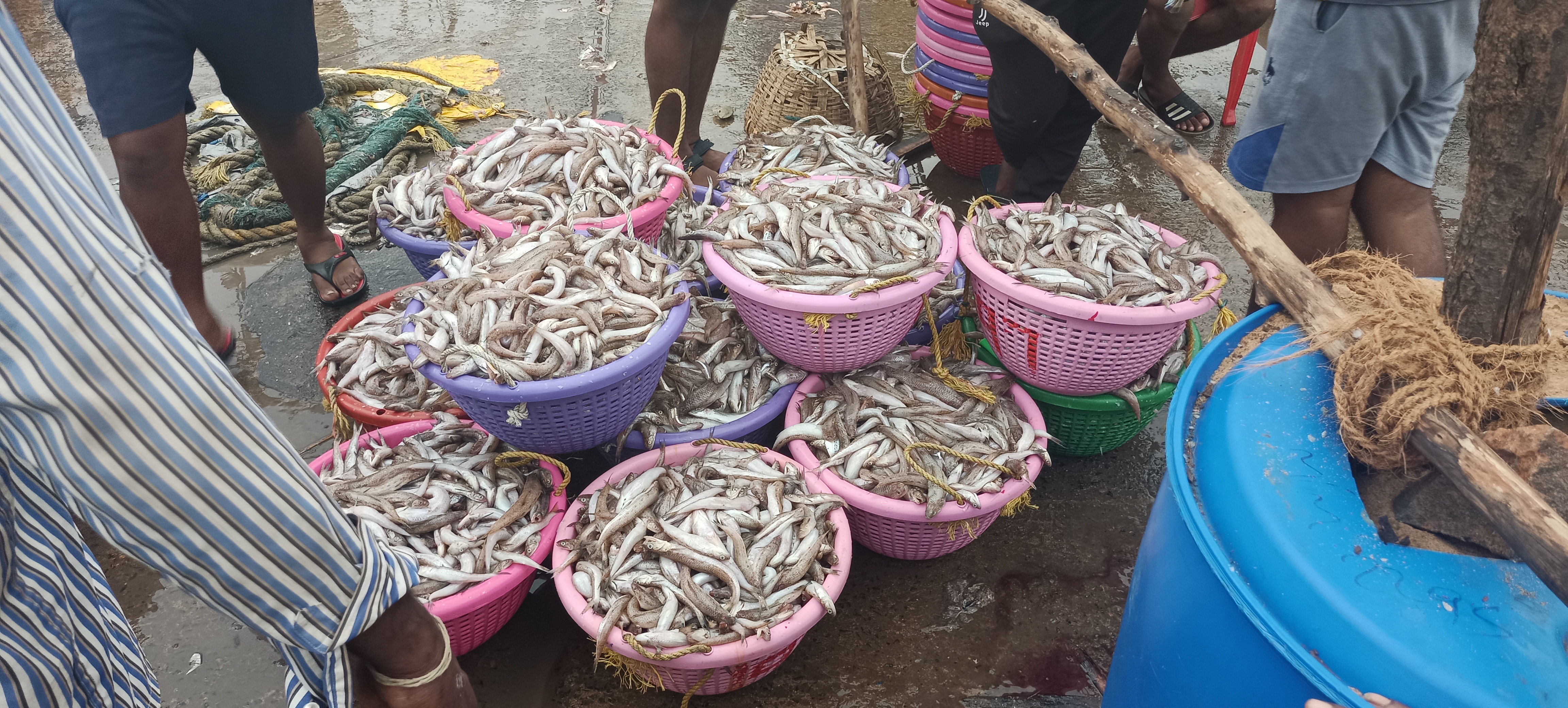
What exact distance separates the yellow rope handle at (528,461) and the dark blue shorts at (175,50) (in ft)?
6.23

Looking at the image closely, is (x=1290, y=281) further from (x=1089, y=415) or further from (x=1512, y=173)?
(x=1089, y=415)

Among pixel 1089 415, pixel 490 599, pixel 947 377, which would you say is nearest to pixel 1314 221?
pixel 1089 415

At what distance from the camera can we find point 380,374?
3.35 metres

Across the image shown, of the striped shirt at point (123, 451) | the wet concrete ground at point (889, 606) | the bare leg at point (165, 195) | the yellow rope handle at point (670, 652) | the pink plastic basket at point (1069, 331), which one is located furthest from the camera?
the bare leg at point (165, 195)

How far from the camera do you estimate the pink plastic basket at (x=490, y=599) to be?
244cm

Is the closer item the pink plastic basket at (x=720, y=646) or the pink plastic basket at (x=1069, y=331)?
the pink plastic basket at (x=720, y=646)

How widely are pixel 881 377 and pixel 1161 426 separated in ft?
4.62

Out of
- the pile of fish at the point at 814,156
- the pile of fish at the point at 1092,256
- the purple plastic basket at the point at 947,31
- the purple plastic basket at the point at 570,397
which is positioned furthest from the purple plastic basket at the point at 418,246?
the purple plastic basket at the point at 947,31

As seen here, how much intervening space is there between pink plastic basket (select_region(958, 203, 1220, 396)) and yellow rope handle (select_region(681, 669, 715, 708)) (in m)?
1.56

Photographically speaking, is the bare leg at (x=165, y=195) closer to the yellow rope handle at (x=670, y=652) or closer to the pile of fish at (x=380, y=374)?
the pile of fish at (x=380, y=374)

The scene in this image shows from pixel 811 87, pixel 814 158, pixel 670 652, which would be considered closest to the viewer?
pixel 670 652

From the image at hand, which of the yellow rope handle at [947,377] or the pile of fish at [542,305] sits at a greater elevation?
the pile of fish at [542,305]

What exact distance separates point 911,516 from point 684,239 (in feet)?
5.29

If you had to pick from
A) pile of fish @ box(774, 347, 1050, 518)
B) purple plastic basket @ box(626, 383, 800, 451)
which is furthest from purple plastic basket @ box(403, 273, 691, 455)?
pile of fish @ box(774, 347, 1050, 518)
